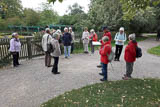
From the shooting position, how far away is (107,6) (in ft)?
63.6

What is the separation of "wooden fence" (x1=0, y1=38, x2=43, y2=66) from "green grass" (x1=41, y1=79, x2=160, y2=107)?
466 centimetres

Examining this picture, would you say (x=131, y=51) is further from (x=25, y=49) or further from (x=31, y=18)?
(x=31, y=18)

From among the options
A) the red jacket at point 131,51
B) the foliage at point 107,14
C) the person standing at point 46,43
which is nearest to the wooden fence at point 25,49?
the person standing at point 46,43

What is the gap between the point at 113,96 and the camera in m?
4.00

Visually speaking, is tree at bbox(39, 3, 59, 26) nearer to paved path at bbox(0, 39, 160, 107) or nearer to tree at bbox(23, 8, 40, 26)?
tree at bbox(23, 8, 40, 26)

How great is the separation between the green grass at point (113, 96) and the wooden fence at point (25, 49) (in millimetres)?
4659

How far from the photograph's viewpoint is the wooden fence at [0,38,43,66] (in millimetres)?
7266

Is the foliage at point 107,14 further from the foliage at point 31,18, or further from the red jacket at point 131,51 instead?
the foliage at point 31,18

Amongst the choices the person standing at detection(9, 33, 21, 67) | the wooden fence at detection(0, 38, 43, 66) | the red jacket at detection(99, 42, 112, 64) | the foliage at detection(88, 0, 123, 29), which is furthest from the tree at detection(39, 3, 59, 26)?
the red jacket at detection(99, 42, 112, 64)

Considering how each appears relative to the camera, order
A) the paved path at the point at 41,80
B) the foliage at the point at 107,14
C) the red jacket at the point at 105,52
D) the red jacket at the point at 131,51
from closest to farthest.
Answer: the paved path at the point at 41,80 < the red jacket at the point at 105,52 < the red jacket at the point at 131,51 < the foliage at the point at 107,14

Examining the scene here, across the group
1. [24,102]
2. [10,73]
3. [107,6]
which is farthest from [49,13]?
[24,102]

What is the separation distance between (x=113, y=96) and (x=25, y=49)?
606cm

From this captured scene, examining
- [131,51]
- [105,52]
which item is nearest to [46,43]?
[105,52]

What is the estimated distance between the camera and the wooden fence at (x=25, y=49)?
23.8 ft
